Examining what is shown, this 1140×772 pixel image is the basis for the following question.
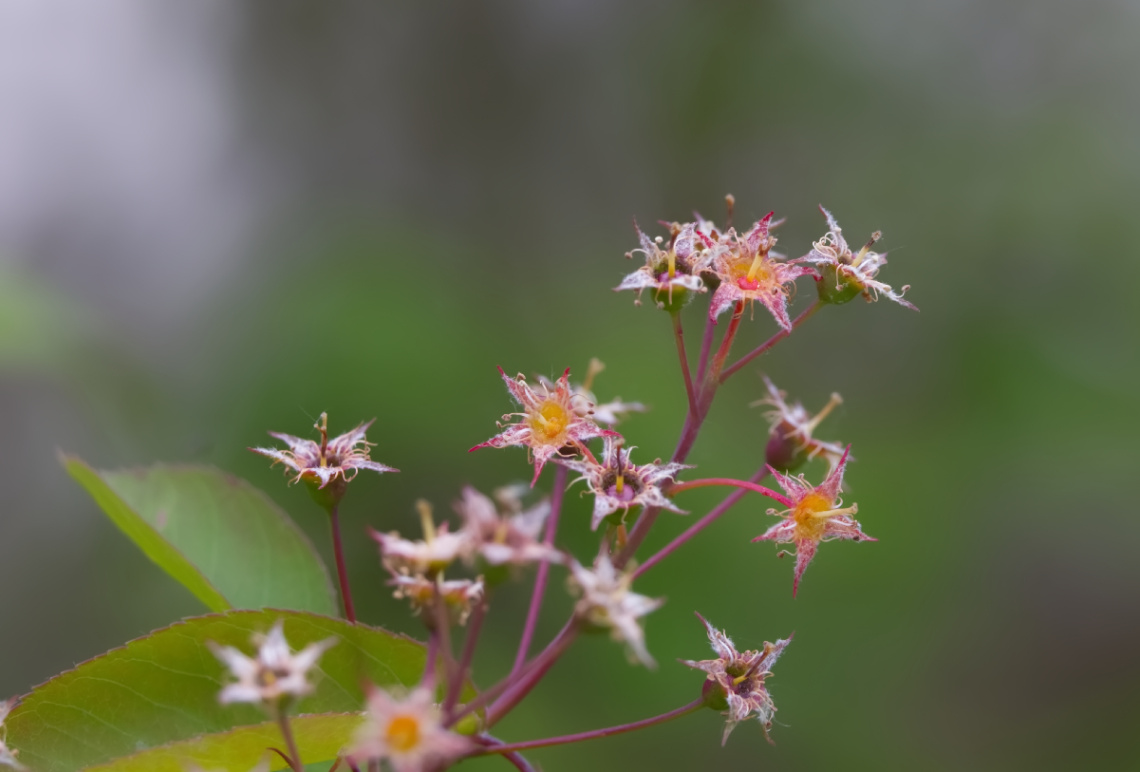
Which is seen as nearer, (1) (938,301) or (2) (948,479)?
(2) (948,479)

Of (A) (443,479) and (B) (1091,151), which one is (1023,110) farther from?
(A) (443,479)

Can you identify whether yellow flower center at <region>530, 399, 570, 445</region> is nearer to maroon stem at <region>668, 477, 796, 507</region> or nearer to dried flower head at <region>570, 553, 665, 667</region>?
maroon stem at <region>668, 477, 796, 507</region>

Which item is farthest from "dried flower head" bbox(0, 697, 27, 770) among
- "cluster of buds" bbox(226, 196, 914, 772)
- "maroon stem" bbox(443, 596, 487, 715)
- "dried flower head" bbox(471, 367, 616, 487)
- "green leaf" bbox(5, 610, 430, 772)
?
"dried flower head" bbox(471, 367, 616, 487)

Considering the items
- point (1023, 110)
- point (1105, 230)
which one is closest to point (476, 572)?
point (1105, 230)

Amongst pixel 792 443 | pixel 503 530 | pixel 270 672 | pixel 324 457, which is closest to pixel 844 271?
pixel 792 443

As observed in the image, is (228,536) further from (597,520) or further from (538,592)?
(597,520)

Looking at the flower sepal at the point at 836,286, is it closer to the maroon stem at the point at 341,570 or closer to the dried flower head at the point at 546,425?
the dried flower head at the point at 546,425
